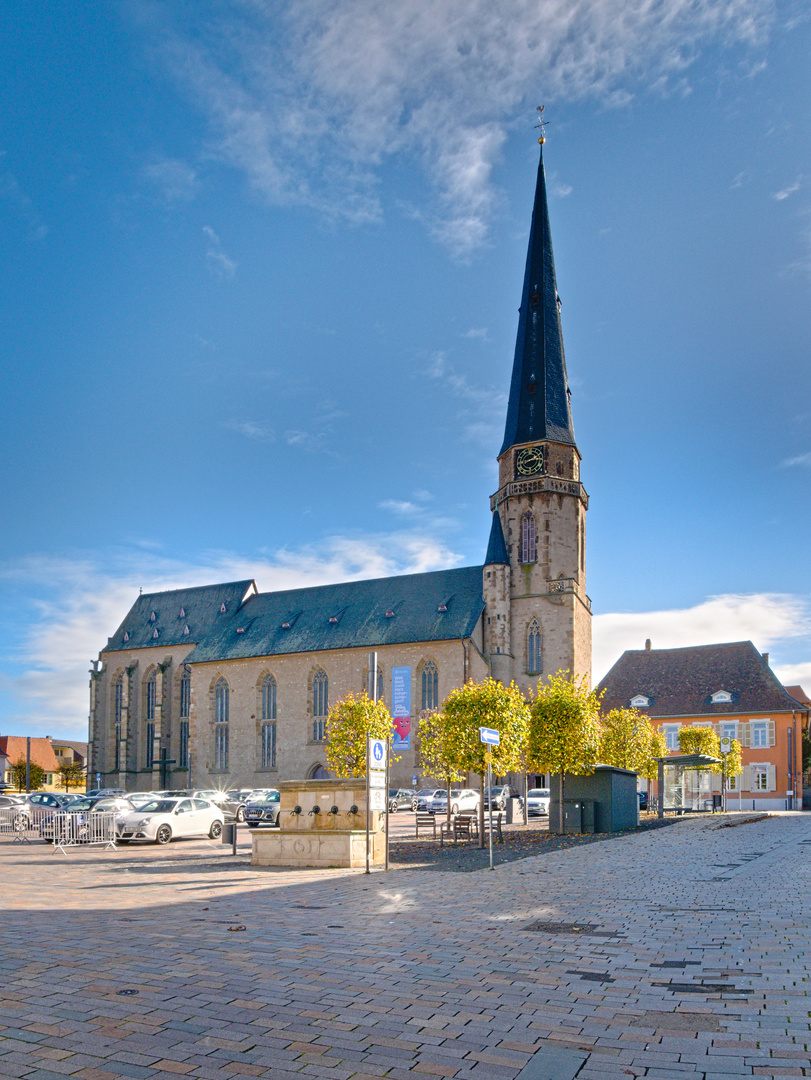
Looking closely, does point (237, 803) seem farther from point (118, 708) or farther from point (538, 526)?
point (118, 708)

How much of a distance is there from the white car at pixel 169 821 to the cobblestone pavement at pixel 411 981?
12.9m

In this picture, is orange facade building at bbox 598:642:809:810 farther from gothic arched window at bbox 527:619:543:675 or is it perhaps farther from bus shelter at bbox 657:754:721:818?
bus shelter at bbox 657:754:721:818

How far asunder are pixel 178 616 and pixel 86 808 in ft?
146

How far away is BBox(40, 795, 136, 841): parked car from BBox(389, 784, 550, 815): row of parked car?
44.2 feet

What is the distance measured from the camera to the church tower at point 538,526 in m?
56.8

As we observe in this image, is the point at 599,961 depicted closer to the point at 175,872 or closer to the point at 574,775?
the point at 175,872

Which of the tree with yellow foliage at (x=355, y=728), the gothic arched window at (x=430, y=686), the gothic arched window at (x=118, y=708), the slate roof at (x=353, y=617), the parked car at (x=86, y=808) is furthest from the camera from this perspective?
the gothic arched window at (x=118, y=708)

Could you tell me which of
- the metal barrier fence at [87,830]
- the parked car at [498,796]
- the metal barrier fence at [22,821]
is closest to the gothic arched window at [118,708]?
the parked car at [498,796]

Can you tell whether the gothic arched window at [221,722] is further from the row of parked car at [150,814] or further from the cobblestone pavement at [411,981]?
the cobblestone pavement at [411,981]

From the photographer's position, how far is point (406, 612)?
63125 millimetres

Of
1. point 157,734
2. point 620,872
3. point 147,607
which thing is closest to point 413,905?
point 620,872

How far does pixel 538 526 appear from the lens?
5866cm

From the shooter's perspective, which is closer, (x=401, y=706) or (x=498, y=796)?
(x=498, y=796)

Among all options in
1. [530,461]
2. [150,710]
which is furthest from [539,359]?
[150,710]
